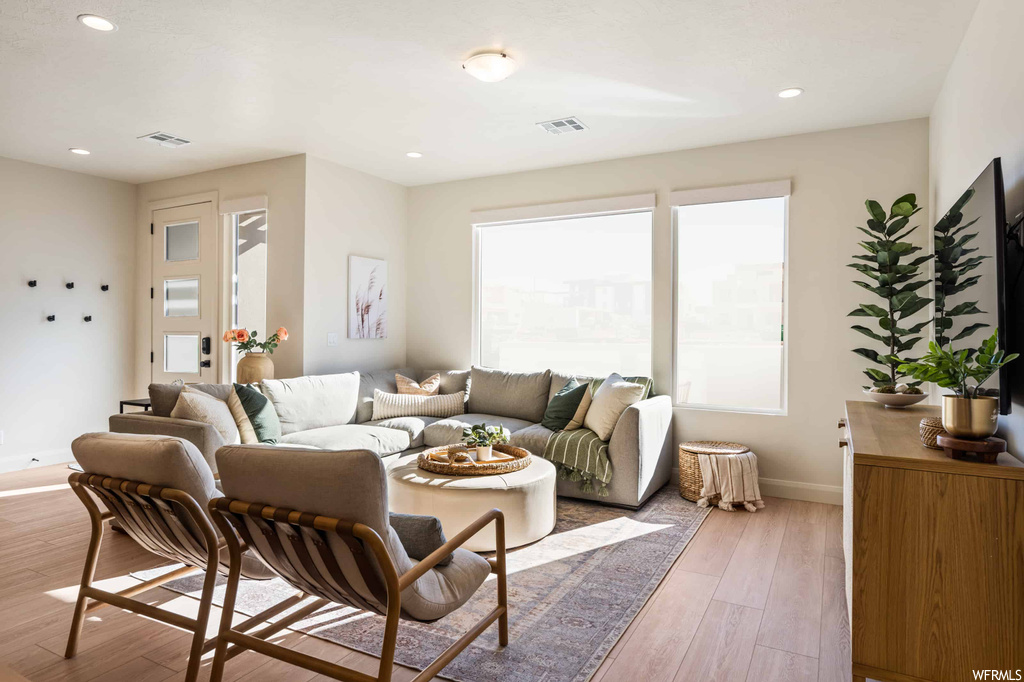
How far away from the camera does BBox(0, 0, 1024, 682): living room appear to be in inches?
73.7

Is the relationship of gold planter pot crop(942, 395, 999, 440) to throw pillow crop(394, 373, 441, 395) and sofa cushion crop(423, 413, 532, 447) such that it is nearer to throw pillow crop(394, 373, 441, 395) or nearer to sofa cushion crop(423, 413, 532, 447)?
sofa cushion crop(423, 413, 532, 447)

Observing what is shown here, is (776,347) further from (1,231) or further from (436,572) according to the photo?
(1,231)

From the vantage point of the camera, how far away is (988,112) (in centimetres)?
239

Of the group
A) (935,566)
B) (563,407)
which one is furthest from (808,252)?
(935,566)

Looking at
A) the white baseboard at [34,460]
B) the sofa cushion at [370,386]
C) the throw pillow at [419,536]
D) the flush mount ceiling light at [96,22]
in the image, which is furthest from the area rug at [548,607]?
the white baseboard at [34,460]

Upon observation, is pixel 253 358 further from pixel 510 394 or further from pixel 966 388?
pixel 966 388

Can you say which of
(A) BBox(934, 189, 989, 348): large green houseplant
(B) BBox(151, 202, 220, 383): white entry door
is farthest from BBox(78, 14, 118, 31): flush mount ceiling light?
(A) BBox(934, 189, 989, 348): large green houseplant

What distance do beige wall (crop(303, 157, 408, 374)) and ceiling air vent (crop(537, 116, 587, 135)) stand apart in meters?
2.08

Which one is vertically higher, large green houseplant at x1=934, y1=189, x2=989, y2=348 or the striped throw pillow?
large green houseplant at x1=934, y1=189, x2=989, y2=348

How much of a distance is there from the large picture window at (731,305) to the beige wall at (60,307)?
5507 mm

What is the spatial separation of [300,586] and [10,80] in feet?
11.8

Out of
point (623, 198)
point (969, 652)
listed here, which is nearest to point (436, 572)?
point (969, 652)

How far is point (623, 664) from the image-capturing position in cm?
224

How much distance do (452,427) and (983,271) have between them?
11.4ft
